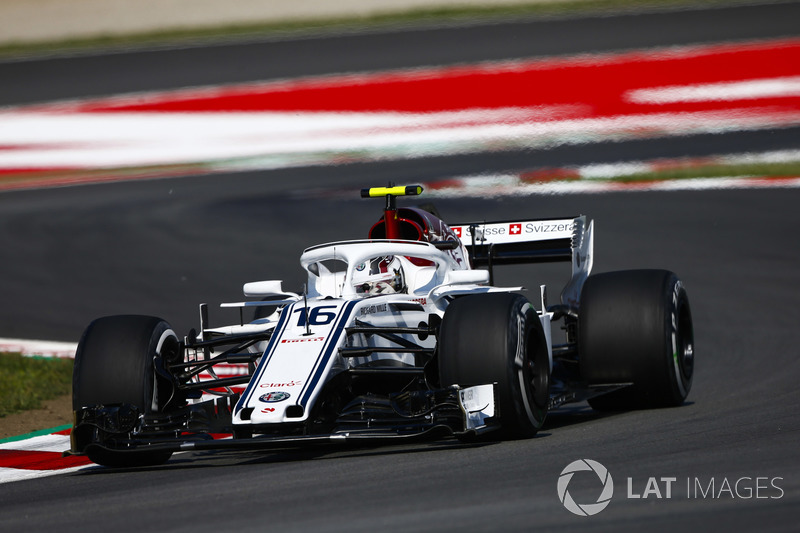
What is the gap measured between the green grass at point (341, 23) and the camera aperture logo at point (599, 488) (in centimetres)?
2080

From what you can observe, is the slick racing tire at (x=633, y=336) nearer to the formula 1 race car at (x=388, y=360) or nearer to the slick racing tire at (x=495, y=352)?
the formula 1 race car at (x=388, y=360)

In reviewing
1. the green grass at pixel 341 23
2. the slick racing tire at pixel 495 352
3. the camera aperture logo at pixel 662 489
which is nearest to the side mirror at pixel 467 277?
the slick racing tire at pixel 495 352

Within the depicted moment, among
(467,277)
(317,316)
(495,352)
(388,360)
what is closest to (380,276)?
(467,277)

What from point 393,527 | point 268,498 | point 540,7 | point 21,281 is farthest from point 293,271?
point 540,7

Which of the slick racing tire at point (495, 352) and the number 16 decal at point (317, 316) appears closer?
the slick racing tire at point (495, 352)

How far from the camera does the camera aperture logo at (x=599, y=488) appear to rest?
563 centimetres

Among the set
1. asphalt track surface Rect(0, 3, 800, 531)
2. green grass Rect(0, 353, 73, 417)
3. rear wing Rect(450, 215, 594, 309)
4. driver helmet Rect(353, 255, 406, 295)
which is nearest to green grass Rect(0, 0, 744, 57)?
asphalt track surface Rect(0, 3, 800, 531)

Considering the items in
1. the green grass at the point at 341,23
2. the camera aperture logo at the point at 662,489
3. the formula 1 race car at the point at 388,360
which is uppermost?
the green grass at the point at 341,23

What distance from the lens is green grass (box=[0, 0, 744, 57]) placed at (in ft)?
89.0

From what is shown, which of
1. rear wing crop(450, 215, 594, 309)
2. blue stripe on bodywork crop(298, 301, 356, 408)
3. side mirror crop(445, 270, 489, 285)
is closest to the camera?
blue stripe on bodywork crop(298, 301, 356, 408)

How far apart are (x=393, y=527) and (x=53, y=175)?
15692 mm

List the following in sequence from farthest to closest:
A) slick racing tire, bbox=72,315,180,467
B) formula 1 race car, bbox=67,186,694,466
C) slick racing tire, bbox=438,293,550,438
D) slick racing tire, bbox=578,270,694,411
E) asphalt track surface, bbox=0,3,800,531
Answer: slick racing tire, bbox=578,270,694,411 < slick racing tire, bbox=72,315,180,467 < slick racing tire, bbox=438,293,550,438 < formula 1 race car, bbox=67,186,694,466 < asphalt track surface, bbox=0,3,800,531

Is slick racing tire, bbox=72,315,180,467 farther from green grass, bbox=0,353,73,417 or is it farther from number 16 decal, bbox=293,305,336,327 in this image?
green grass, bbox=0,353,73,417

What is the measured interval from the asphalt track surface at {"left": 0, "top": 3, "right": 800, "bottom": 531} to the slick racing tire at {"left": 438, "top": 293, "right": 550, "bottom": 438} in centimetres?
20
